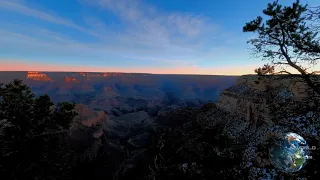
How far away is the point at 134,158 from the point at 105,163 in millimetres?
6240

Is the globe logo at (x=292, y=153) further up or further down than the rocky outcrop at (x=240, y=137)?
further up

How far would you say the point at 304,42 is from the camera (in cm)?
686

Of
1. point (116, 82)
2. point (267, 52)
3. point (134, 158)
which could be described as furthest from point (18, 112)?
point (116, 82)

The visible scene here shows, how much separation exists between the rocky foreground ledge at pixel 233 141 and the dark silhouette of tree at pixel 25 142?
13.9m

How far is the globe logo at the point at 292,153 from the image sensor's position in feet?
22.8

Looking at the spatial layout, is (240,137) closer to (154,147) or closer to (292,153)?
(154,147)

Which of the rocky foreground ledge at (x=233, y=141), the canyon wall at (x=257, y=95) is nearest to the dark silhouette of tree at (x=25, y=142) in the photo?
the rocky foreground ledge at (x=233, y=141)

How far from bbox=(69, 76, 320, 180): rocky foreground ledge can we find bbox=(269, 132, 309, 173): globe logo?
3545mm

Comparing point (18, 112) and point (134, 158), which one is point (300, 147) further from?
point (134, 158)

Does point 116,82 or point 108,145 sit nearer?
point 108,145

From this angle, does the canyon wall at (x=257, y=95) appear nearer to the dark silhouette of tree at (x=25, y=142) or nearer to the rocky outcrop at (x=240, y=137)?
the rocky outcrop at (x=240, y=137)

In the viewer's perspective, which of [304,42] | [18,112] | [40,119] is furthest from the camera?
[40,119]

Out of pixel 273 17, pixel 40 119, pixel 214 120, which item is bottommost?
pixel 214 120

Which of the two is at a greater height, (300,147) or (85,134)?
(300,147)
